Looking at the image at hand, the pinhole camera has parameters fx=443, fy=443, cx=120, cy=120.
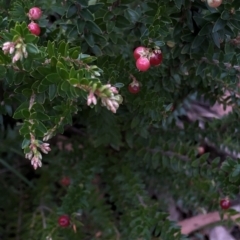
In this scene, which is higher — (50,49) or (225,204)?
(50,49)

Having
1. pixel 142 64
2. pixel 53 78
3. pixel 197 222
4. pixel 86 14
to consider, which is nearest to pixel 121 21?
pixel 86 14

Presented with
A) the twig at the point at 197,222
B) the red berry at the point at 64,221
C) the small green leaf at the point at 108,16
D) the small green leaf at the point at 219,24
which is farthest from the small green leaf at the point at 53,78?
the twig at the point at 197,222

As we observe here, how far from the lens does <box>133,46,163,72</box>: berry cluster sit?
1.15 metres

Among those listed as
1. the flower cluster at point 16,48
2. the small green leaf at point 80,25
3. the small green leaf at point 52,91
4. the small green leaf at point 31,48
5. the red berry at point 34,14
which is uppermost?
the flower cluster at point 16,48

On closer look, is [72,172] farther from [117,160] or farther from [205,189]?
[205,189]

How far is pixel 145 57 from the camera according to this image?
118cm

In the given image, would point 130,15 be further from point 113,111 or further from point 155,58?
point 113,111

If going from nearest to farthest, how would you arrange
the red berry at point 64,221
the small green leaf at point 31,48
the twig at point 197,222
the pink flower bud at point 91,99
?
the pink flower bud at point 91,99 < the small green leaf at point 31,48 < the red berry at point 64,221 < the twig at point 197,222

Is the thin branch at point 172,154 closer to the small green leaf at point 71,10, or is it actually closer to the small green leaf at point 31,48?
the small green leaf at point 71,10

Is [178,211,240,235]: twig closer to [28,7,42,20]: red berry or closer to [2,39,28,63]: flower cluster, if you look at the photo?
[28,7,42,20]: red berry

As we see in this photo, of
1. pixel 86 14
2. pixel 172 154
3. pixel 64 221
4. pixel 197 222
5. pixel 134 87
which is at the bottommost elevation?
pixel 197 222

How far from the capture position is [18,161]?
2299 mm

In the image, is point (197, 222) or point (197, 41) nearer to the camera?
point (197, 41)

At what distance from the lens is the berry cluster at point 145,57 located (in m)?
1.15
